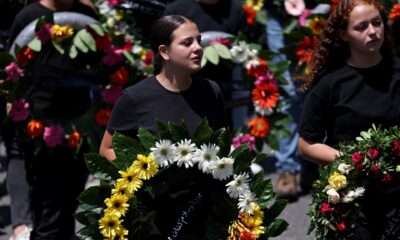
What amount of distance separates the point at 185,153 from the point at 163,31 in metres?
0.68

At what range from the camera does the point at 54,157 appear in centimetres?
525

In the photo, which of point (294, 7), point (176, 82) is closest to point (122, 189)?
point (176, 82)

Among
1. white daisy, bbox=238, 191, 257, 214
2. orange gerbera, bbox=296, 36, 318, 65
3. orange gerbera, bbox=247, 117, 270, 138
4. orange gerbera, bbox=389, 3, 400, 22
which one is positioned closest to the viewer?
white daisy, bbox=238, 191, 257, 214

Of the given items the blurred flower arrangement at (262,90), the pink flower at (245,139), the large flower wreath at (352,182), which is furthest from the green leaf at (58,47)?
the large flower wreath at (352,182)

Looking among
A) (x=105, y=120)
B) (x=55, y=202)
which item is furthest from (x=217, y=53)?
(x=55, y=202)

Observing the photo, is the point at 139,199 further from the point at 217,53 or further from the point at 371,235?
the point at 217,53

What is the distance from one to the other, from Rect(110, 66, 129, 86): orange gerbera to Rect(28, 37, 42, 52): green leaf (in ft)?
1.70

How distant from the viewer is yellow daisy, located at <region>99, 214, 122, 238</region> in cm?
346

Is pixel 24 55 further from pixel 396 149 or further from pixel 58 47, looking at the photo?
pixel 396 149

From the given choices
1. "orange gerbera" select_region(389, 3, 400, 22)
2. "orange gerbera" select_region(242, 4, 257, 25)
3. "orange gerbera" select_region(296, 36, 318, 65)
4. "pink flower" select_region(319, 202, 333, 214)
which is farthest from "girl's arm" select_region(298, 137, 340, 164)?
"orange gerbera" select_region(242, 4, 257, 25)

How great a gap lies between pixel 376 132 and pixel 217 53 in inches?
68.5

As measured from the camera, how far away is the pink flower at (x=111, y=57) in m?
5.39

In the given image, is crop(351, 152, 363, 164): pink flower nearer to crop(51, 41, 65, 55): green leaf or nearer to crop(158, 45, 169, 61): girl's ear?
crop(158, 45, 169, 61): girl's ear

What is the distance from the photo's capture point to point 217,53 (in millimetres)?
5207
